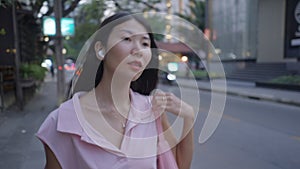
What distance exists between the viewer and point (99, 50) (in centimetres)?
122

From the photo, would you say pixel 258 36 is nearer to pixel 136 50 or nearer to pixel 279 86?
pixel 279 86

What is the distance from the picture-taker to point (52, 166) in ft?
3.92

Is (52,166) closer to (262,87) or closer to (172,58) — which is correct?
(172,58)

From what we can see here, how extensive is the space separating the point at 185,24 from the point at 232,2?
28.3 metres

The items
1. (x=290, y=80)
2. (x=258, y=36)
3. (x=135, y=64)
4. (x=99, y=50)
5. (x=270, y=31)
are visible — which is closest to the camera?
(x=135, y=64)

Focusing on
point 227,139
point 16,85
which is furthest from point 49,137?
point 16,85

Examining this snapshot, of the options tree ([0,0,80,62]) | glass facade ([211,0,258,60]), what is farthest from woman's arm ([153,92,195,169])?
glass facade ([211,0,258,60])

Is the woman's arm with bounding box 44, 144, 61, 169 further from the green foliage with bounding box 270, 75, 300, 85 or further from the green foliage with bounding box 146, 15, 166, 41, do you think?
the green foliage with bounding box 270, 75, 300, 85

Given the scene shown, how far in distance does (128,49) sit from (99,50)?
17 cm

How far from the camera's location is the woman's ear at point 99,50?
1206 millimetres

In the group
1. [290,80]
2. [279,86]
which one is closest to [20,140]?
[279,86]

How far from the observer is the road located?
4.34m

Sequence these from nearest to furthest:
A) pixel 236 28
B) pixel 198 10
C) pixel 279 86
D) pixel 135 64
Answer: pixel 135 64 → pixel 279 86 → pixel 236 28 → pixel 198 10

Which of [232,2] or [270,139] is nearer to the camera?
[270,139]
